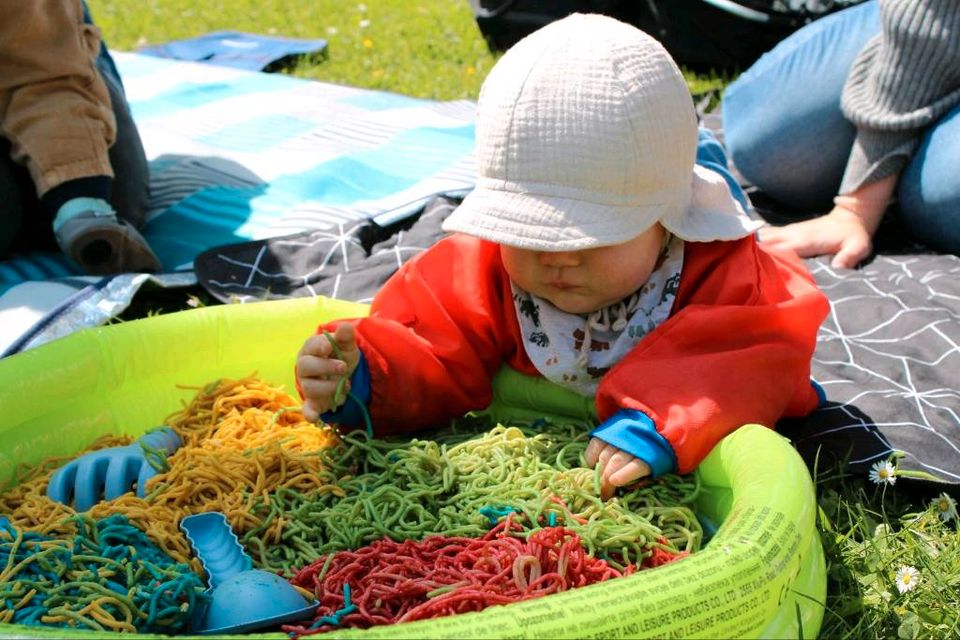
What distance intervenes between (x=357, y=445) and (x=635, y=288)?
0.57m

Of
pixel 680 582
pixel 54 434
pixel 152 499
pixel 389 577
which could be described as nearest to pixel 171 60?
pixel 54 434

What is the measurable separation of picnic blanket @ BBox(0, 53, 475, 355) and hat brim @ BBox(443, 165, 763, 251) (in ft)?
3.77

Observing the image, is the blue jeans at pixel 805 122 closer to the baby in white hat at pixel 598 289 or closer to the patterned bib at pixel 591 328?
the baby in white hat at pixel 598 289

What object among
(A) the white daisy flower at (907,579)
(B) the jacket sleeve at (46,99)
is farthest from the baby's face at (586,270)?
(B) the jacket sleeve at (46,99)

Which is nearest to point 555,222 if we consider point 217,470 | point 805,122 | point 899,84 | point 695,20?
point 217,470

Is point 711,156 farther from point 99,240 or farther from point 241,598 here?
point 241,598

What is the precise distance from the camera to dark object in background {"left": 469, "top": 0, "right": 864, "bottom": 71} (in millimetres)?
4352

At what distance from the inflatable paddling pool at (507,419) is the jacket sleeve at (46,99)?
93 cm

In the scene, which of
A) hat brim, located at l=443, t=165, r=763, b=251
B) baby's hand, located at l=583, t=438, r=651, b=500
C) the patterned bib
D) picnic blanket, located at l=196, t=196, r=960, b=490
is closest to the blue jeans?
picnic blanket, located at l=196, t=196, r=960, b=490

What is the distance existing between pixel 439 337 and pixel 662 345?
430 millimetres

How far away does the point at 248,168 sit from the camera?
367 cm

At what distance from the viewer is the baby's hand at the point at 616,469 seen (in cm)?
180

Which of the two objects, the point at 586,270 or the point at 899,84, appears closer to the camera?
the point at 586,270

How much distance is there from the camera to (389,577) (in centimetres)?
163
